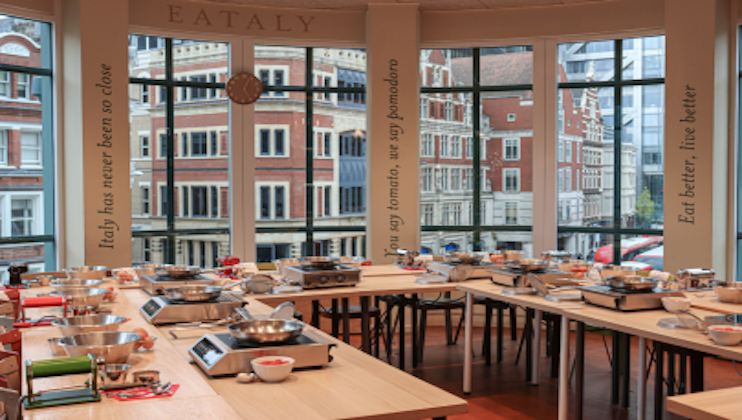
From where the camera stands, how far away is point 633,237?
716 centimetres

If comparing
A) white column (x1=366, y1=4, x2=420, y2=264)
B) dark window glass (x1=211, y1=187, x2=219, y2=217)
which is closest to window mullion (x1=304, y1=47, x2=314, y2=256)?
white column (x1=366, y1=4, x2=420, y2=264)

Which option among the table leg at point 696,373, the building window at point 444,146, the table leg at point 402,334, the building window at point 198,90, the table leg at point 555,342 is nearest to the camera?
the table leg at point 696,373

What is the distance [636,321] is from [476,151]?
4.63 m

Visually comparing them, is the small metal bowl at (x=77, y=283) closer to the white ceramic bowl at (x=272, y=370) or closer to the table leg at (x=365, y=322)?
the table leg at (x=365, y=322)

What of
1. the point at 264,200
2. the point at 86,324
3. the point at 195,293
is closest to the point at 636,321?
the point at 195,293

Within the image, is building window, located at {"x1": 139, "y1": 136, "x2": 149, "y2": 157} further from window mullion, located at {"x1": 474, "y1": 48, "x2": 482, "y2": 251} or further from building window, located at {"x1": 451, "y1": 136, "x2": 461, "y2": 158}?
window mullion, located at {"x1": 474, "y1": 48, "x2": 482, "y2": 251}

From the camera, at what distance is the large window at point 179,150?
22.7ft

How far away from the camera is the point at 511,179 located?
755 centimetres

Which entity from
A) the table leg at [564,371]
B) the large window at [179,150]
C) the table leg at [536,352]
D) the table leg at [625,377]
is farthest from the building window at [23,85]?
the table leg at [625,377]

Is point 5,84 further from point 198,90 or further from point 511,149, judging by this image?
point 511,149

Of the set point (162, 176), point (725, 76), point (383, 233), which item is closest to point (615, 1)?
point (725, 76)

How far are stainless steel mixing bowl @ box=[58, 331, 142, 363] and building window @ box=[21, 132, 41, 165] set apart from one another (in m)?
4.86

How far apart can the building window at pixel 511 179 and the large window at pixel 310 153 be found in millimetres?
1623

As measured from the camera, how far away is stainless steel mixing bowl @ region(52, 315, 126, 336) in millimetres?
2299
